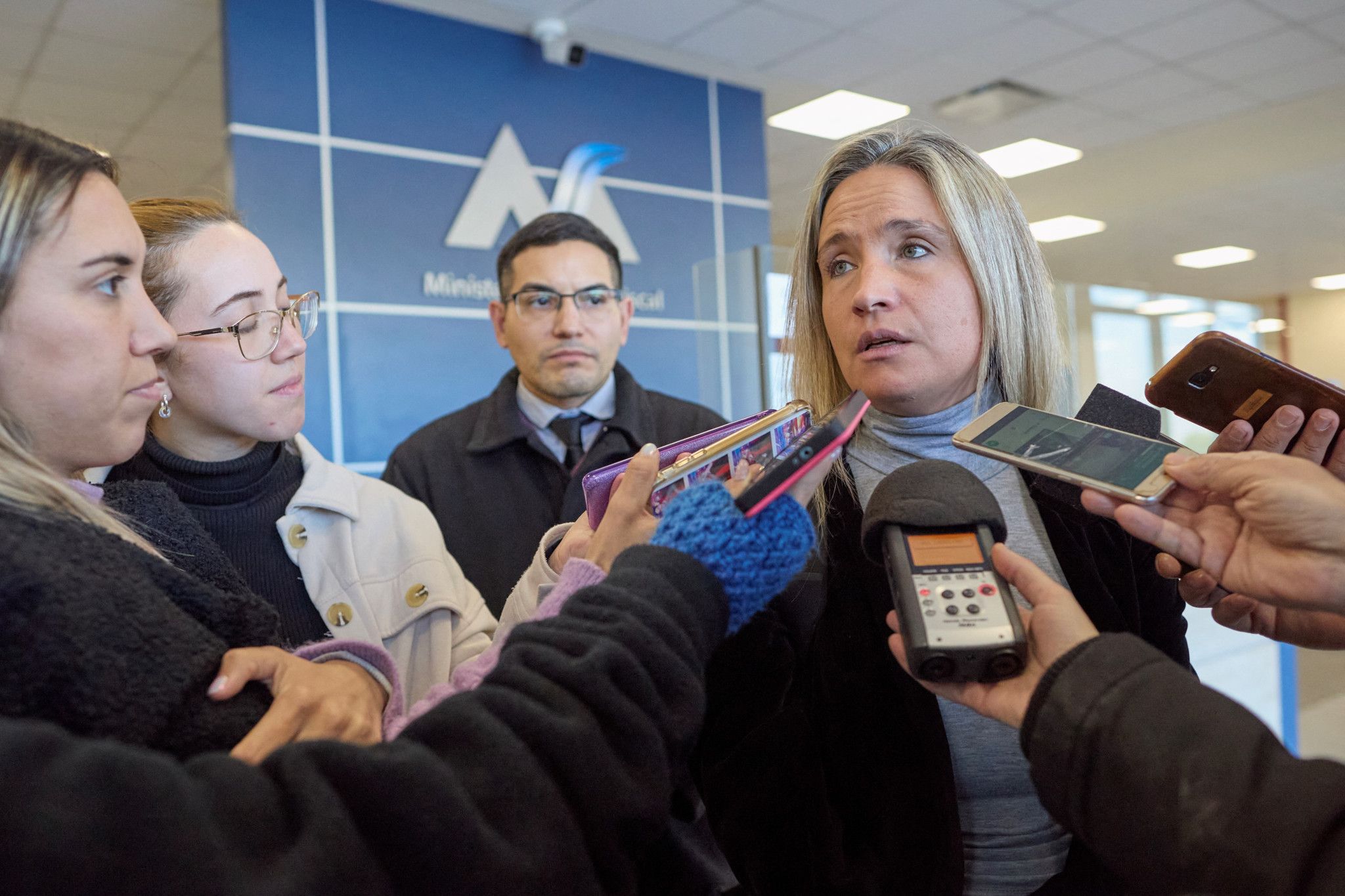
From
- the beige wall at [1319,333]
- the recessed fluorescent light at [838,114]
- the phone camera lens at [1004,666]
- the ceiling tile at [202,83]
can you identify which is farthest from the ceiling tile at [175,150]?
the beige wall at [1319,333]

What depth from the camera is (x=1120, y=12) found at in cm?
439

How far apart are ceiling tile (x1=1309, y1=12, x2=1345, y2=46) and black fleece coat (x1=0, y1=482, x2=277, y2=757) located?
5808mm

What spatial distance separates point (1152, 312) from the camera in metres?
4.26

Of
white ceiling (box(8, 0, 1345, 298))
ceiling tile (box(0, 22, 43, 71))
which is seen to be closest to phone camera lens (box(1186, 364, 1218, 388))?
white ceiling (box(8, 0, 1345, 298))

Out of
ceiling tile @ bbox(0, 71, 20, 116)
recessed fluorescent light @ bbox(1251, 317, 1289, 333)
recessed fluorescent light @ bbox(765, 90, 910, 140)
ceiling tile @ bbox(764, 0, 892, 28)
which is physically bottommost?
recessed fluorescent light @ bbox(1251, 317, 1289, 333)

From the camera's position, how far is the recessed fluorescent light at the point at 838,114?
18.1ft

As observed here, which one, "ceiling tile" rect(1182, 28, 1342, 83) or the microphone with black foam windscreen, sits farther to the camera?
"ceiling tile" rect(1182, 28, 1342, 83)

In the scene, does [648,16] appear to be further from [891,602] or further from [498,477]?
[891,602]

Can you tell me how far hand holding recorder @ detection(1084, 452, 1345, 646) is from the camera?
855 millimetres

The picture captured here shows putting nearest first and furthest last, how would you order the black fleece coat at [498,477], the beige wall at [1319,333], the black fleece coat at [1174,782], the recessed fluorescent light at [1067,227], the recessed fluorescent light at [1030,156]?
the black fleece coat at [1174,782]
the black fleece coat at [498,477]
the recessed fluorescent light at [1030,156]
the beige wall at [1319,333]
the recessed fluorescent light at [1067,227]

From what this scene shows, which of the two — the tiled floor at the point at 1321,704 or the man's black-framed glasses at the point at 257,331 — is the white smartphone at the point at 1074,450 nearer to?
the man's black-framed glasses at the point at 257,331

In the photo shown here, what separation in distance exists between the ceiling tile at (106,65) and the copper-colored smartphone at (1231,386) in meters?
4.66

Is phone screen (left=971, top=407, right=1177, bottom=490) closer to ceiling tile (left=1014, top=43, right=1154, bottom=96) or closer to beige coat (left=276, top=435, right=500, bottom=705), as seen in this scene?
beige coat (left=276, top=435, right=500, bottom=705)

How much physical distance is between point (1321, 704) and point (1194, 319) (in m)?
1.92
